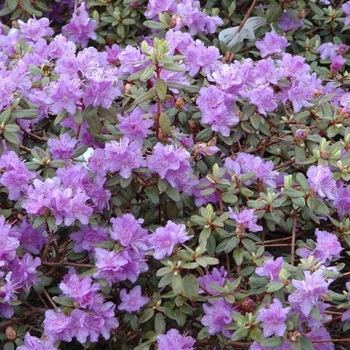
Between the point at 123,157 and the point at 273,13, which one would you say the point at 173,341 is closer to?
the point at 123,157

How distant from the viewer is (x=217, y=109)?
2402 millimetres

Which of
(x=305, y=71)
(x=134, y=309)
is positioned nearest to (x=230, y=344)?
(x=134, y=309)

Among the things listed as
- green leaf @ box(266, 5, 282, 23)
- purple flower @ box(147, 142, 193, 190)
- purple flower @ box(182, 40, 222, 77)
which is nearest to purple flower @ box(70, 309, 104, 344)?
purple flower @ box(147, 142, 193, 190)

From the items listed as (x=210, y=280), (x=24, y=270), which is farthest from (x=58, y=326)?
(x=210, y=280)

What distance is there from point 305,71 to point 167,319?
94cm

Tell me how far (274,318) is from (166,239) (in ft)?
1.15

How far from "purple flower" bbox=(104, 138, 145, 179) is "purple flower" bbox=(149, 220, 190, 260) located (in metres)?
0.22

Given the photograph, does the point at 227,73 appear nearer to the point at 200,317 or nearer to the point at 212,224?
the point at 212,224

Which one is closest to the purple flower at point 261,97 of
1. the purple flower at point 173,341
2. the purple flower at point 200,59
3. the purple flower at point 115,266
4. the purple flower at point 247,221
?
the purple flower at point 200,59

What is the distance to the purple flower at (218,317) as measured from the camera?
84.5 inches

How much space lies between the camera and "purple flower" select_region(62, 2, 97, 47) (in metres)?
3.36

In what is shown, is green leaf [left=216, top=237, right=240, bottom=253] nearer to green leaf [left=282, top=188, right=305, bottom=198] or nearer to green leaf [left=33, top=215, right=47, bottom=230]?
green leaf [left=282, top=188, right=305, bottom=198]

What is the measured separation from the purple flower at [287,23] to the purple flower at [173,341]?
1.76 m

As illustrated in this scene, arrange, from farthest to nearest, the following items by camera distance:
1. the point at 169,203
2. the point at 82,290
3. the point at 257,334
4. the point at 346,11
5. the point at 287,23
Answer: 1. the point at 287,23
2. the point at 346,11
3. the point at 169,203
4. the point at 82,290
5. the point at 257,334
